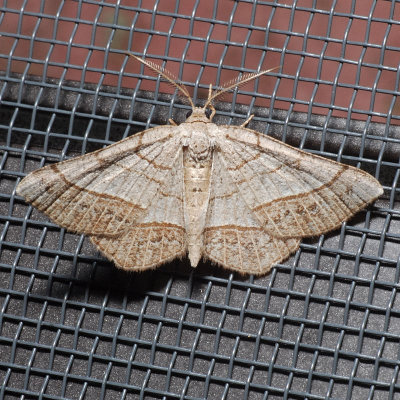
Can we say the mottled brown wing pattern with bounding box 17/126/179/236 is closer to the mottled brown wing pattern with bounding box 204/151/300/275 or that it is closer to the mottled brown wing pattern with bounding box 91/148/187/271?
the mottled brown wing pattern with bounding box 91/148/187/271

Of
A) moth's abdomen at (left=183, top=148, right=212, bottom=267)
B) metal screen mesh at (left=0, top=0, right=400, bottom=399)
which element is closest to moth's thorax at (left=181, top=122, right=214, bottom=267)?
moth's abdomen at (left=183, top=148, right=212, bottom=267)

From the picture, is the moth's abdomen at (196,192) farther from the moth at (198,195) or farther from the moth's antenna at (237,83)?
the moth's antenna at (237,83)

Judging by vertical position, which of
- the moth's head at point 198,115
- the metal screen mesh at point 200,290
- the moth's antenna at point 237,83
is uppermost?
the moth's antenna at point 237,83

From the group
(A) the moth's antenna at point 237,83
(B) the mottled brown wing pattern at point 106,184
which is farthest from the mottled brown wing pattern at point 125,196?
(A) the moth's antenna at point 237,83

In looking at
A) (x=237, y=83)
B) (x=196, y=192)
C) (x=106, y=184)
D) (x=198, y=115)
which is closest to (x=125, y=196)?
(x=106, y=184)

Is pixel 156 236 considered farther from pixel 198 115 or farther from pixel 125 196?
pixel 198 115

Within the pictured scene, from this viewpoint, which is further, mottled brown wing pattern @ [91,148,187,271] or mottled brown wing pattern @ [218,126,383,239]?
mottled brown wing pattern @ [91,148,187,271]
